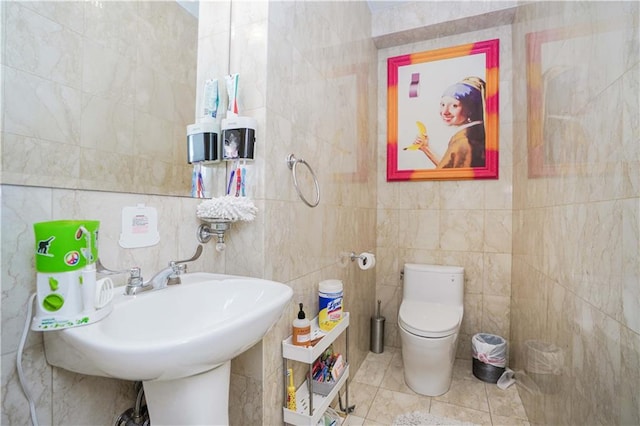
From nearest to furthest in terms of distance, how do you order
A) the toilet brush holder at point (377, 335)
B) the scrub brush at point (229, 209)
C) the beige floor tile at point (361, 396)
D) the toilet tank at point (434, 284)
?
the scrub brush at point (229, 209)
the beige floor tile at point (361, 396)
the toilet tank at point (434, 284)
the toilet brush holder at point (377, 335)

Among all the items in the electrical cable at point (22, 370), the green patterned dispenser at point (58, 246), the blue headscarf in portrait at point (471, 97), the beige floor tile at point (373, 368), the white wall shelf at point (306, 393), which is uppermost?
the blue headscarf in portrait at point (471, 97)

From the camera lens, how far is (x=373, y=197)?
236cm

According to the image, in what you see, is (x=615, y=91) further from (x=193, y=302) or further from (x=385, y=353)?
(x=385, y=353)

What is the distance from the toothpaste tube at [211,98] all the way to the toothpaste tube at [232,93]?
0.06 m

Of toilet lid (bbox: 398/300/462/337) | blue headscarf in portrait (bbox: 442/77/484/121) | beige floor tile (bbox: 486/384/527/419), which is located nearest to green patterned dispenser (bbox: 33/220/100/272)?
toilet lid (bbox: 398/300/462/337)

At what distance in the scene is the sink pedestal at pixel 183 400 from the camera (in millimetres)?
729

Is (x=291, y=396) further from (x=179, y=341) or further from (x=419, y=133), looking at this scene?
(x=419, y=133)

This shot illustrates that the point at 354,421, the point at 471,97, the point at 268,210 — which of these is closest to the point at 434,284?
the point at 354,421

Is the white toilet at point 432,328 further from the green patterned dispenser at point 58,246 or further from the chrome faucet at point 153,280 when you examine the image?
the green patterned dispenser at point 58,246

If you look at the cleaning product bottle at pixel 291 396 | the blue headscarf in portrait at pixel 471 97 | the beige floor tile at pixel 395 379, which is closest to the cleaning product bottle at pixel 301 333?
the cleaning product bottle at pixel 291 396

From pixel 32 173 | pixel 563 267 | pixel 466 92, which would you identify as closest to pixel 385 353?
pixel 563 267

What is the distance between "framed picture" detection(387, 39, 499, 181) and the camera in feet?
7.09

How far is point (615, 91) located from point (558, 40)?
59 centimetres

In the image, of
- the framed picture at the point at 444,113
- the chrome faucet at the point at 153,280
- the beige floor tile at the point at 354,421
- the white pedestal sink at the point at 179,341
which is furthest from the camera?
the framed picture at the point at 444,113
